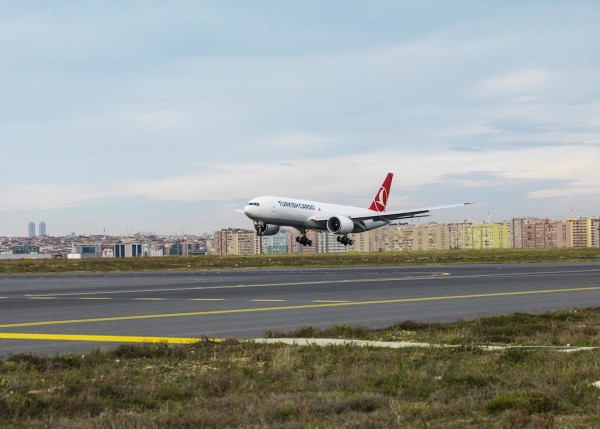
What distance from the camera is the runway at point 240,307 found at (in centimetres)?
1905

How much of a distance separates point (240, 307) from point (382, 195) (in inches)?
3488

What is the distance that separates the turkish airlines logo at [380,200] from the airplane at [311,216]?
12.2 meters

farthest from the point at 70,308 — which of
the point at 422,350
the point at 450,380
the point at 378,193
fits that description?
the point at 378,193

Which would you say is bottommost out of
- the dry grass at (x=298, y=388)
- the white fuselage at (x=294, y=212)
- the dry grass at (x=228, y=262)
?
the dry grass at (x=228, y=262)

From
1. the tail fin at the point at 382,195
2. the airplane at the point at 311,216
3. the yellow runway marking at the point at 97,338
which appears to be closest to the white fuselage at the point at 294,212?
the airplane at the point at 311,216

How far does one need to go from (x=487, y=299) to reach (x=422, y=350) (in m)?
15.0

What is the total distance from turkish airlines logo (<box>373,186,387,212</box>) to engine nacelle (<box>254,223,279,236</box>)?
28084mm

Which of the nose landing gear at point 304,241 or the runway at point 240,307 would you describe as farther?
the nose landing gear at point 304,241

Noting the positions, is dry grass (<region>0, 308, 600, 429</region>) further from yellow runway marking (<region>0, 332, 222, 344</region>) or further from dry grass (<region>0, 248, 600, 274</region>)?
dry grass (<region>0, 248, 600, 274</region>)

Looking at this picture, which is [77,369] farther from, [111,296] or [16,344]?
[111,296]

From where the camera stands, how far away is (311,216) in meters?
87.7

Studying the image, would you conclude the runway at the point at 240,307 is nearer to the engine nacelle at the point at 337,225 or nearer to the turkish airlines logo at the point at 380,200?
the engine nacelle at the point at 337,225

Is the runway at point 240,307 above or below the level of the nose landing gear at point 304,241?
below

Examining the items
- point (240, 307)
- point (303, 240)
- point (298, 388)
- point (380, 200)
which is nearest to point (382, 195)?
point (380, 200)
